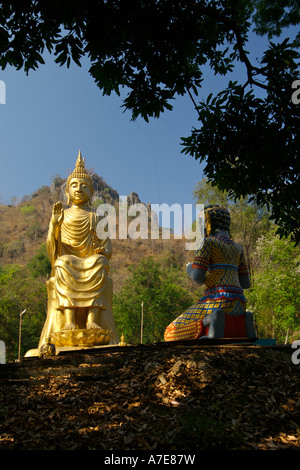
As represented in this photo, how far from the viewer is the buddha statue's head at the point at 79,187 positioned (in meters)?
9.69

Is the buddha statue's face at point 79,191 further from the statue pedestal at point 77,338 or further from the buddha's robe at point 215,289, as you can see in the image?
the buddha's robe at point 215,289

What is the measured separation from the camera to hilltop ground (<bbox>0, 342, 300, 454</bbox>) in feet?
11.1

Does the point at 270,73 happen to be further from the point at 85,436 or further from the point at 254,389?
the point at 85,436

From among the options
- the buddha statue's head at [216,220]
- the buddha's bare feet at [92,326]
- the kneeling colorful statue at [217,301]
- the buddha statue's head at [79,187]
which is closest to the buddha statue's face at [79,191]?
the buddha statue's head at [79,187]

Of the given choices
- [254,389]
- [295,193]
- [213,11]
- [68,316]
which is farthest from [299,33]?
[68,316]

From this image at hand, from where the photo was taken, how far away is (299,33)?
4789 mm

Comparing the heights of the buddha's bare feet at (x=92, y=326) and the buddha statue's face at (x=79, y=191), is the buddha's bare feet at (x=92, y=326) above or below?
below

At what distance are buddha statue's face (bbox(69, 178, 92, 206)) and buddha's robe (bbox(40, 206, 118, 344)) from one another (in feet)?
1.21

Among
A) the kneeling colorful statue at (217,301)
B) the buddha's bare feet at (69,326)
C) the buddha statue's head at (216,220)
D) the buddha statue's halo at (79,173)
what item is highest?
the buddha statue's halo at (79,173)

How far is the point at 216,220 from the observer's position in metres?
6.34

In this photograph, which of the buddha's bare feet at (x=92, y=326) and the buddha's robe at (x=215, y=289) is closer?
the buddha's robe at (x=215, y=289)

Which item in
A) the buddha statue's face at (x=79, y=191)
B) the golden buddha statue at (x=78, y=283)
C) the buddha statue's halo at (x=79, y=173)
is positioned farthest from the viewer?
the buddha statue's halo at (x=79, y=173)

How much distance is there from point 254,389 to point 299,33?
146 inches

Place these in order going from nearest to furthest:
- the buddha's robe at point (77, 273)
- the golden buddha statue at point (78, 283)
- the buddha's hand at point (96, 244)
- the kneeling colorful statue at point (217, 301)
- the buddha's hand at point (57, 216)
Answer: the kneeling colorful statue at point (217, 301)
the golden buddha statue at point (78, 283)
the buddha's robe at point (77, 273)
the buddha's hand at point (57, 216)
the buddha's hand at point (96, 244)
